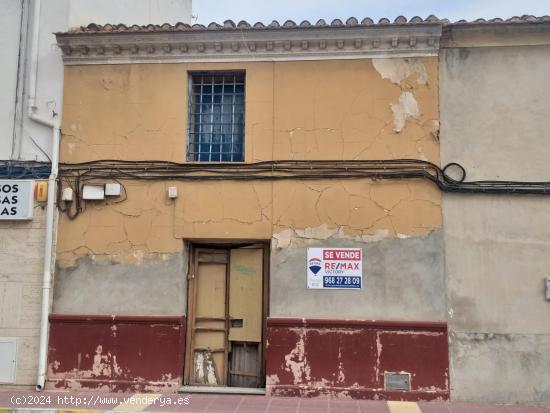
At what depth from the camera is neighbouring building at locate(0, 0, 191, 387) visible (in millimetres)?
8375

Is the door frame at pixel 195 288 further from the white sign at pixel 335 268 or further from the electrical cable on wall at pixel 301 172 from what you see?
the electrical cable on wall at pixel 301 172

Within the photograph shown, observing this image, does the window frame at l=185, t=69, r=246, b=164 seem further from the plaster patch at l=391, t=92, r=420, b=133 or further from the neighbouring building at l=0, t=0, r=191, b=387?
the plaster patch at l=391, t=92, r=420, b=133

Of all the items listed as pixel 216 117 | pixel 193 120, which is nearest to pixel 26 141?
pixel 193 120

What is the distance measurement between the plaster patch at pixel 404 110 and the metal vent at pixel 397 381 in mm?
3434

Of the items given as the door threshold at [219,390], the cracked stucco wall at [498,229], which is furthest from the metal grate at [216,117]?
the door threshold at [219,390]

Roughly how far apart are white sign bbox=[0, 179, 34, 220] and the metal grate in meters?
2.47

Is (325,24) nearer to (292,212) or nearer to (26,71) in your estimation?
(292,212)

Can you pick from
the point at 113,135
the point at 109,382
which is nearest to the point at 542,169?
the point at 113,135

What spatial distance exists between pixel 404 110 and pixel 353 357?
360 centimetres

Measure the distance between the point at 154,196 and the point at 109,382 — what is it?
2758 mm

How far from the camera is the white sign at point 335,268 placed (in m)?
8.06

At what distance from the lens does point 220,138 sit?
8.79 m

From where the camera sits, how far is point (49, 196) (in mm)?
8461

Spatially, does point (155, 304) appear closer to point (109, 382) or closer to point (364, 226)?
point (109, 382)
